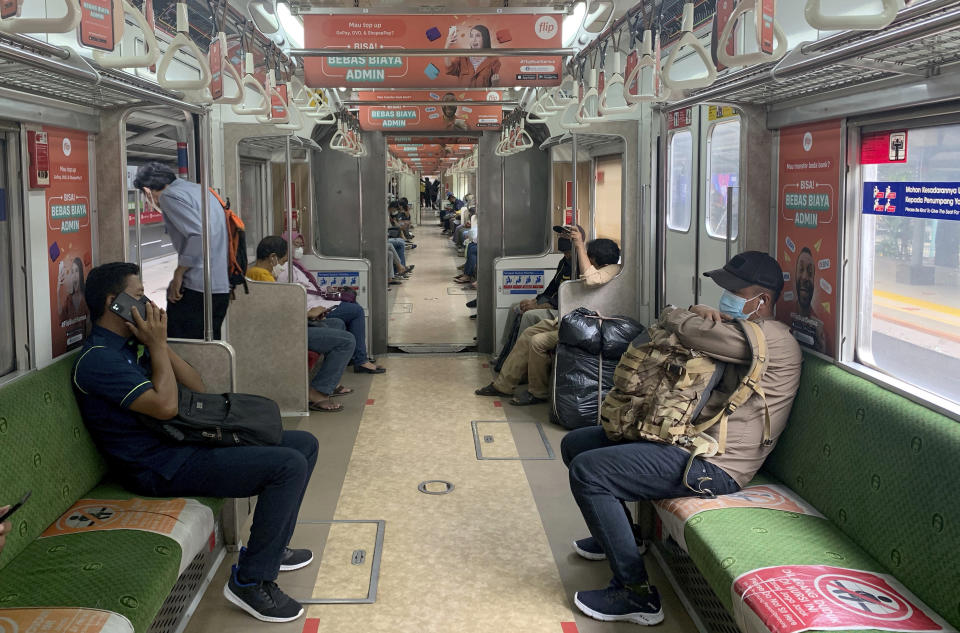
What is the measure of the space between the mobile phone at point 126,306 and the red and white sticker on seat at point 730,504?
2.23 metres

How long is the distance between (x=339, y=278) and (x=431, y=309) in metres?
4.14

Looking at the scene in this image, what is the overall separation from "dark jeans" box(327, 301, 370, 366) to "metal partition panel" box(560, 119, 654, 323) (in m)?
2.41

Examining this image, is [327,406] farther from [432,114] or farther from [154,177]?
[432,114]

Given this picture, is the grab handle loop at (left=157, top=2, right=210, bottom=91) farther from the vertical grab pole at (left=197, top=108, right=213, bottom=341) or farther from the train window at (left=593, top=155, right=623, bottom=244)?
the train window at (left=593, top=155, right=623, bottom=244)

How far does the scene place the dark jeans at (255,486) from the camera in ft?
11.6

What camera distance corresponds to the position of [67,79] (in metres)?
3.15

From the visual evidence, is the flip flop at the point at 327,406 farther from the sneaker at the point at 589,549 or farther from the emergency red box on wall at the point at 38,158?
the emergency red box on wall at the point at 38,158

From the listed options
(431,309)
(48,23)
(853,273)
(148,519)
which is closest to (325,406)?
(148,519)

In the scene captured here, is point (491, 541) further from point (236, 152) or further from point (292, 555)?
point (236, 152)

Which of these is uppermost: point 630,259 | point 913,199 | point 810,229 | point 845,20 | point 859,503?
point 845,20

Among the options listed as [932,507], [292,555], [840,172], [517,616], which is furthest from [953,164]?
[292,555]

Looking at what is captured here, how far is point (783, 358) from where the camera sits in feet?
11.8

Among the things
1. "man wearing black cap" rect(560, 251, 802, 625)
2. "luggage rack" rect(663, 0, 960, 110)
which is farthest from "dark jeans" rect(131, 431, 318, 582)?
"luggage rack" rect(663, 0, 960, 110)

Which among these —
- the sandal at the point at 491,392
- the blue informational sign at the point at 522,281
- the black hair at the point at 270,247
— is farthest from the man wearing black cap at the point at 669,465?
the blue informational sign at the point at 522,281
